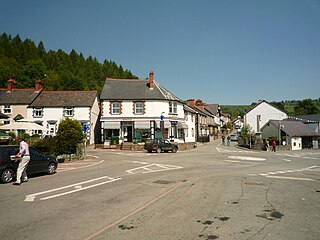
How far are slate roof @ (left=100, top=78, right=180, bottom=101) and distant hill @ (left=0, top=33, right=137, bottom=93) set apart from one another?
35.2 meters

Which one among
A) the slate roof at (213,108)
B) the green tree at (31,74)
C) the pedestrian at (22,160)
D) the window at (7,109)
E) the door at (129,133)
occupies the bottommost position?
the pedestrian at (22,160)

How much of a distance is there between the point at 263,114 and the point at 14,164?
197 feet

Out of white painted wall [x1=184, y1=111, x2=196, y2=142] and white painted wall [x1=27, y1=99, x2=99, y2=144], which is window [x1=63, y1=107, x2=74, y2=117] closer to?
white painted wall [x1=27, y1=99, x2=99, y2=144]

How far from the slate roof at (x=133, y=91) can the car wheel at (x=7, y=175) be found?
27187 mm

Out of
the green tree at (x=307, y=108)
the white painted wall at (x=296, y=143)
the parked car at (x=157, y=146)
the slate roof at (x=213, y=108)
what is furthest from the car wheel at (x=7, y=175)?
the green tree at (x=307, y=108)

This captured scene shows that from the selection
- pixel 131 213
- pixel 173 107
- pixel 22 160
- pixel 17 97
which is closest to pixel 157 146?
pixel 173 107

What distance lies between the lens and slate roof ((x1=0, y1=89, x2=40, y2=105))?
43.0m

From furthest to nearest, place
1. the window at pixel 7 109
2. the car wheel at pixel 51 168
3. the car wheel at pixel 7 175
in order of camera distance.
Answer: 1. the window at pixel 7 109
2. the car wheel at pixel 51 168
3. the car wheel at pixel 7 175

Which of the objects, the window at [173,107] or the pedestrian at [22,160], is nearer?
the pedestrian at [22,160]

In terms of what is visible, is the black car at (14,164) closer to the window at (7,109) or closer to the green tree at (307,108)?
the window at (7,109)

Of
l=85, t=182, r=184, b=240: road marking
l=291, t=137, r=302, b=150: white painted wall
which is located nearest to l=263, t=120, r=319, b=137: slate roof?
l=291, t=137, r=302, b=150: white painted wall

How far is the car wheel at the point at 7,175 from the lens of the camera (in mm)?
12117

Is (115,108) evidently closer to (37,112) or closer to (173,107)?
(173,107)

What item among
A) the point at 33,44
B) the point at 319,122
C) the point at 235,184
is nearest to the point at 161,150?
the point at 235,184
